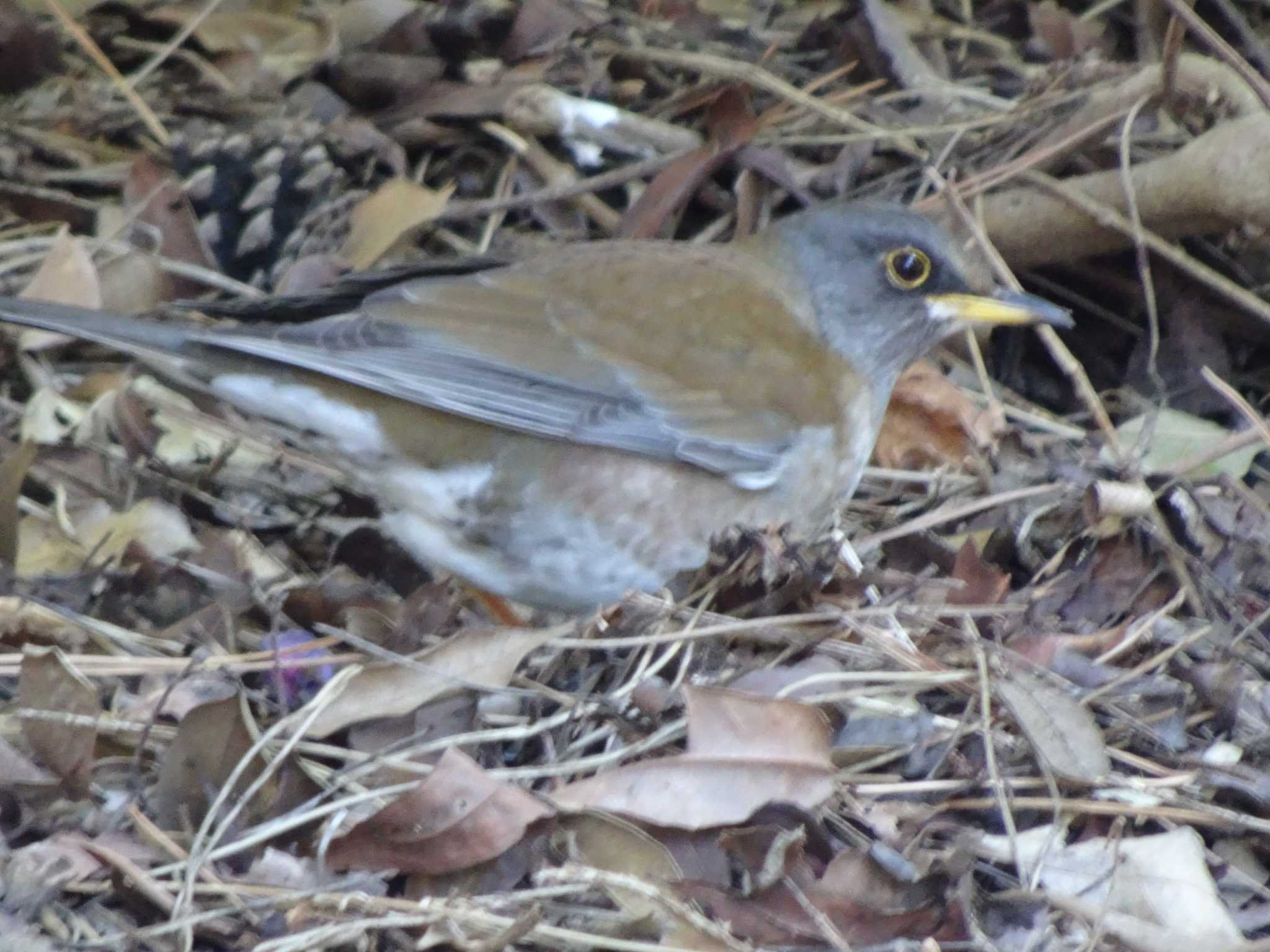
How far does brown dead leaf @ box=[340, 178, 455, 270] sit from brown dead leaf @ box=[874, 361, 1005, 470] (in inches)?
58.0

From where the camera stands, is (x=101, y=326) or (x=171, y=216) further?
(x=171, y=216)

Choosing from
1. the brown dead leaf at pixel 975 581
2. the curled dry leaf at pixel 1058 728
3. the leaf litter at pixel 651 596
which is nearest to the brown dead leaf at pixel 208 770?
the leaf litter at pixel 651 596

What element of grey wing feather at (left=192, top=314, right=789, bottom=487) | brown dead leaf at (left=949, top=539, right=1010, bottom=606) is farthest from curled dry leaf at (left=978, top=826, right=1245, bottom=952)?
grey wing feather at (left=192, top=314, right=789, bottom=487)

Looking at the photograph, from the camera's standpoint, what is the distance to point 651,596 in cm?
327

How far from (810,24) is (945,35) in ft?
1.51

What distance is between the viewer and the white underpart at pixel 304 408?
3.49 meters

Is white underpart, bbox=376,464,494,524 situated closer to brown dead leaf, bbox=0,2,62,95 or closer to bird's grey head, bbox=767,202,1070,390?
bird's grey head, bbox=767,202,1070,390

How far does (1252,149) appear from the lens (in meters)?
4.30

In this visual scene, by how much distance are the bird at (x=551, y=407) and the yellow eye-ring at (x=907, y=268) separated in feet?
1.39

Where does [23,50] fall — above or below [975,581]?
above

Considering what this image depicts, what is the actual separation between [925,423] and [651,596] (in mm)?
1466

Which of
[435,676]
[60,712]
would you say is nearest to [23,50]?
[60,712]

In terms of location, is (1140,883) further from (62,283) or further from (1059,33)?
(1059,33)

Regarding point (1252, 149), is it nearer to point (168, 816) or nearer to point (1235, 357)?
point (1235, 357)
